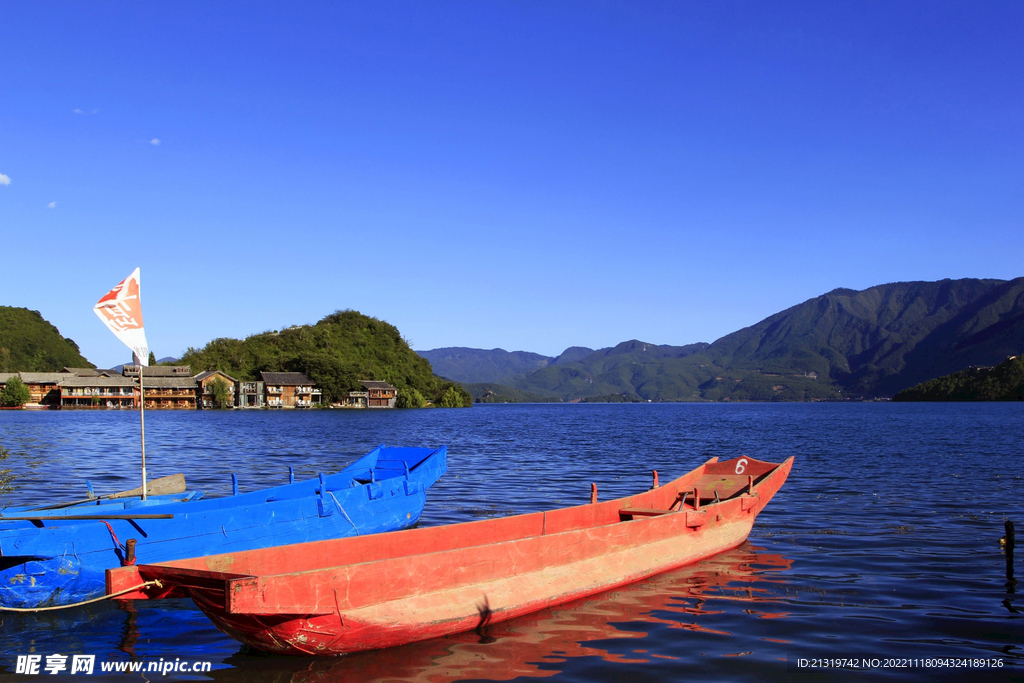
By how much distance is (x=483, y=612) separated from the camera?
8.71m

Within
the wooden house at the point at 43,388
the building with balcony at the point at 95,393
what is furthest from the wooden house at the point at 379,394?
the wooden house at the point at 43,388

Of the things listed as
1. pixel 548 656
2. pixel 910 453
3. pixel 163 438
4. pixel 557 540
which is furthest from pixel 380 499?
pixel 163 438

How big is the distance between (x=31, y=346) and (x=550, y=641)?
663ft

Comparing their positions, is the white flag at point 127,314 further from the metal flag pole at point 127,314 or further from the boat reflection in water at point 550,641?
the boat reflection in water at point 550,641

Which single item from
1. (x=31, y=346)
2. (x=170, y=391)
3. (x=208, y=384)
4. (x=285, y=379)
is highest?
(x=31, y=346)

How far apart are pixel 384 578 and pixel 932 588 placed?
357 inches

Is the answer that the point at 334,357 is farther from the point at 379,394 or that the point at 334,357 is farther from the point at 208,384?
the point at 208,384

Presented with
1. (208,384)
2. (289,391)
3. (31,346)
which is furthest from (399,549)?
(31,346)

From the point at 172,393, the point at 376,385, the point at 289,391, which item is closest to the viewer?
the point at 172,393

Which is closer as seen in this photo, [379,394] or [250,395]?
[250,395]

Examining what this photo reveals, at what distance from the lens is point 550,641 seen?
8.62m

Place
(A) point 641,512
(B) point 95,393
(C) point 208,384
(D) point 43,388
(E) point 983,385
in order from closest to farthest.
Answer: (A) point 641,512, (B) point 95,393, (D) point 43,388, (C) point 208,384, (E) point 983,385

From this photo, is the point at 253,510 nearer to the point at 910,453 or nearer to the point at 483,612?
the point at 483,612

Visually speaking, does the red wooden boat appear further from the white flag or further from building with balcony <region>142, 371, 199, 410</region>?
building with balcony <region>142, 371, 199, 410</region>
